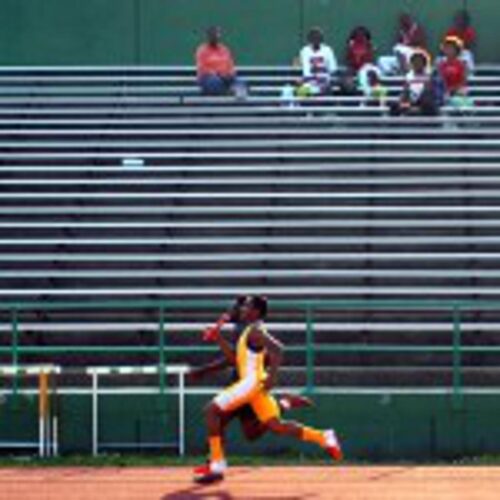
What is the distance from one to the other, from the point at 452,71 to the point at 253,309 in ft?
27.0

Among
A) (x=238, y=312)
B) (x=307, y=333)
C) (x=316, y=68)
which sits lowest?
(x=307, y=333)

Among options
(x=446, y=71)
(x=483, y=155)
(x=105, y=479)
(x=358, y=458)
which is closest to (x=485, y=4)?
(x=446, y=71)

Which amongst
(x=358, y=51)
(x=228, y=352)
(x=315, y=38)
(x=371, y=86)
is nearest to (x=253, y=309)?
(x=228, y=352)

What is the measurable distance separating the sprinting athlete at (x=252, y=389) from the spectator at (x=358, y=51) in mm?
8370

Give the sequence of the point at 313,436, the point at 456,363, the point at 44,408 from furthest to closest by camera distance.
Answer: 1. the point at 456,363
2. the point at 44,408
3. the point at 313,436

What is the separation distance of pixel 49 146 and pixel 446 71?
15.4 ft

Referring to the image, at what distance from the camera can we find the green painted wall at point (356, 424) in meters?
17.9

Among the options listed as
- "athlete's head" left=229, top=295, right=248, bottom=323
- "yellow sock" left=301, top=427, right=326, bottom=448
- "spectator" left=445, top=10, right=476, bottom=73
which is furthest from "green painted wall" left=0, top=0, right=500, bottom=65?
"yellow sock" left=301, top=427, right=326, bottom=448

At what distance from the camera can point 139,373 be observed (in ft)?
58.7

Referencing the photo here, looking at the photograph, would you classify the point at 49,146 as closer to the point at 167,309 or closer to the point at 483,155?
the point at 167,309

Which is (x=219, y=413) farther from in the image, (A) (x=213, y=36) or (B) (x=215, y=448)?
(A) (x=213, y=36)

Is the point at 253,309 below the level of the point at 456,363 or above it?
above

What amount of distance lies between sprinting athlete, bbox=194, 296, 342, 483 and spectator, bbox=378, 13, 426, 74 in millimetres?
8460

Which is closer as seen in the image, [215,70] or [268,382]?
[268,382]
